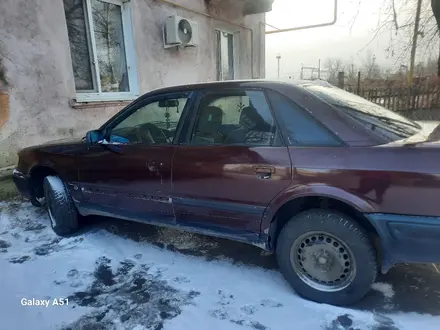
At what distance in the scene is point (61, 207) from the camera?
10.7 feet

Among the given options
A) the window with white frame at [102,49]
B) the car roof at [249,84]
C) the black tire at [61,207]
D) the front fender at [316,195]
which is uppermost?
the window with white frame at [102,49]

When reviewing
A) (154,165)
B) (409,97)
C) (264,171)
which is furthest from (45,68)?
(409,97)

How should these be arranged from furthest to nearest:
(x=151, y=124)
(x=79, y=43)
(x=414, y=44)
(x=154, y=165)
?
(x=414, y=44), (x=79, y=43), (x=151, y=124), (x=154, y=165)

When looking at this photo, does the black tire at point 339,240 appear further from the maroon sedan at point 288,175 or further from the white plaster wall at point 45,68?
the white plaster wall at point 45,68

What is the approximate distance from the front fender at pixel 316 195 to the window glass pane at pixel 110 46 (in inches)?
178

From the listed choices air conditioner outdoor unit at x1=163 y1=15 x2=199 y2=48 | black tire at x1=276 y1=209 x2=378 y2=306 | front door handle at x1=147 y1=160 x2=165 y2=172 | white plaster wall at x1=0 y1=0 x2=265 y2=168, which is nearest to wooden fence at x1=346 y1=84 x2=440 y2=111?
air conditioner outdoor unit at x1=163 y1=15 x2=199 y2=48

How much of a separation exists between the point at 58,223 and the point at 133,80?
351 centimetres

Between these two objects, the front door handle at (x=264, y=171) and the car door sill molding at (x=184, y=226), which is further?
the car door sill molding at (x=184, y=226)

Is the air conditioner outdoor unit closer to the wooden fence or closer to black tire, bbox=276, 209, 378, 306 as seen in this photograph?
black tire, bbox=276, 209, 378, 306

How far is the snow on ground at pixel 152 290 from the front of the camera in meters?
2.04

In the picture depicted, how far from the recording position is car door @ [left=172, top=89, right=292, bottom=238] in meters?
2.18

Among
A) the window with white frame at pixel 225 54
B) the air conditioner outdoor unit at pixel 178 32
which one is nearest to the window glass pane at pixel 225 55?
the window with white frame at pixel 225 54

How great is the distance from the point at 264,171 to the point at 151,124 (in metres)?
1.25

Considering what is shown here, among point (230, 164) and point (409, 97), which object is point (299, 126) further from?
point (409, 97)
